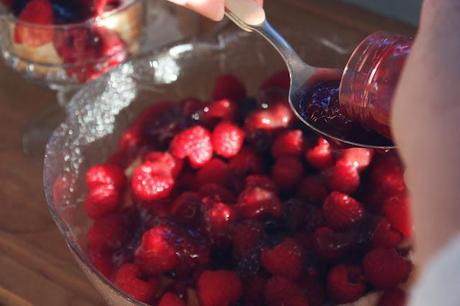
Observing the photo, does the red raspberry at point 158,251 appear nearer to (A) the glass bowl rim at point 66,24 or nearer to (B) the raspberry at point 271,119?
(B) the raspberry at point 271,119

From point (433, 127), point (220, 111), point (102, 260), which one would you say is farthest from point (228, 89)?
point (433, 127)

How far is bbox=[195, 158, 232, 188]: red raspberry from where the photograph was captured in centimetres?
84

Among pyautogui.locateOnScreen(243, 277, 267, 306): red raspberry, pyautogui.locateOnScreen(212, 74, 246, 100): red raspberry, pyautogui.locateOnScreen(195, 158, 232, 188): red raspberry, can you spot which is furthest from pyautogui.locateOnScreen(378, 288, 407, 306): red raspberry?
pyautogui.locateOnScreen(212, 74, 246, 100): red raspberry

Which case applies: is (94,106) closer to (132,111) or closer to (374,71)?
(132,111)

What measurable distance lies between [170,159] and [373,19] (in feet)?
1.30

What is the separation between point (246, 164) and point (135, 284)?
19cm

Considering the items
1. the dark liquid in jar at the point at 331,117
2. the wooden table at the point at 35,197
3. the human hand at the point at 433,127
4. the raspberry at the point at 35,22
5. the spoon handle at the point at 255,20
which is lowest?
the wooden table at the point at 35,197

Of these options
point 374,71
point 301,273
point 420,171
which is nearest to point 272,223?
point 301,273

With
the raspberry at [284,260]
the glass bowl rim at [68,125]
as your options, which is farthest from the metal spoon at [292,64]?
the glass bowl rim at [68,125]

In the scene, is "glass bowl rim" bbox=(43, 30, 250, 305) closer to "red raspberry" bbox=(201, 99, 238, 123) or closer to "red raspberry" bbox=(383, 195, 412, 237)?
"red raspberry" bbox=(201, 99, 238, 123)

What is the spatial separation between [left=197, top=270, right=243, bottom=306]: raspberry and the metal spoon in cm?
15

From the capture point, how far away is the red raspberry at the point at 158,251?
740mm

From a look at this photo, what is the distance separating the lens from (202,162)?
86 centimetres

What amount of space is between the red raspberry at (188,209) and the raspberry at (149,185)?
1.2 inches
